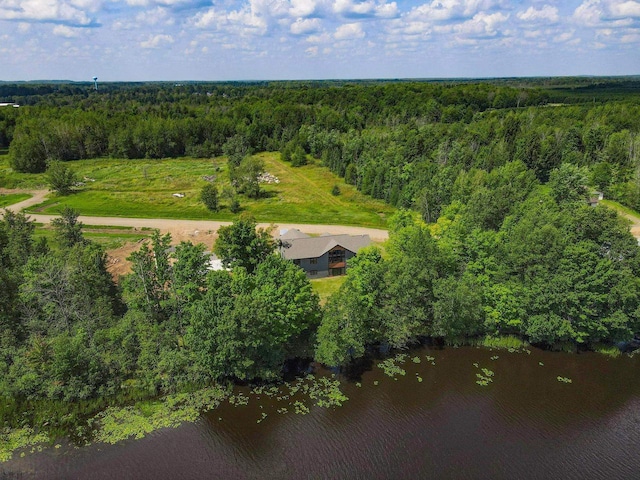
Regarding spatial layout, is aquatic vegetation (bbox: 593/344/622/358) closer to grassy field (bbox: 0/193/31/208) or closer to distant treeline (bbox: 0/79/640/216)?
distant treeline (bbox: 0/79/640/216)

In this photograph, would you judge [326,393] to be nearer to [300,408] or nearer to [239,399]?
[300,408]

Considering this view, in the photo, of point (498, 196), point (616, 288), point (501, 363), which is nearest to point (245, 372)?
point (501, 363)

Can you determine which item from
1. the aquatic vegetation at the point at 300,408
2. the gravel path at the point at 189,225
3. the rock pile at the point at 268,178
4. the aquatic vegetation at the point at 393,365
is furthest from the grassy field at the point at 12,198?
the aquatic vegetation at the point at 393,365

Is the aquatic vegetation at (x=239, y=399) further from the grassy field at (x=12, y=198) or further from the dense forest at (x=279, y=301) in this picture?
the grassy field at (x=12, y=198)

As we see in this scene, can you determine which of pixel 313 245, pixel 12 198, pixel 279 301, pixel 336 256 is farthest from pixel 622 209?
pixel 12 198

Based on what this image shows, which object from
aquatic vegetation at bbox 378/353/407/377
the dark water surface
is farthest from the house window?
the dark water surface

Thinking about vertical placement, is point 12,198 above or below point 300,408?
above
